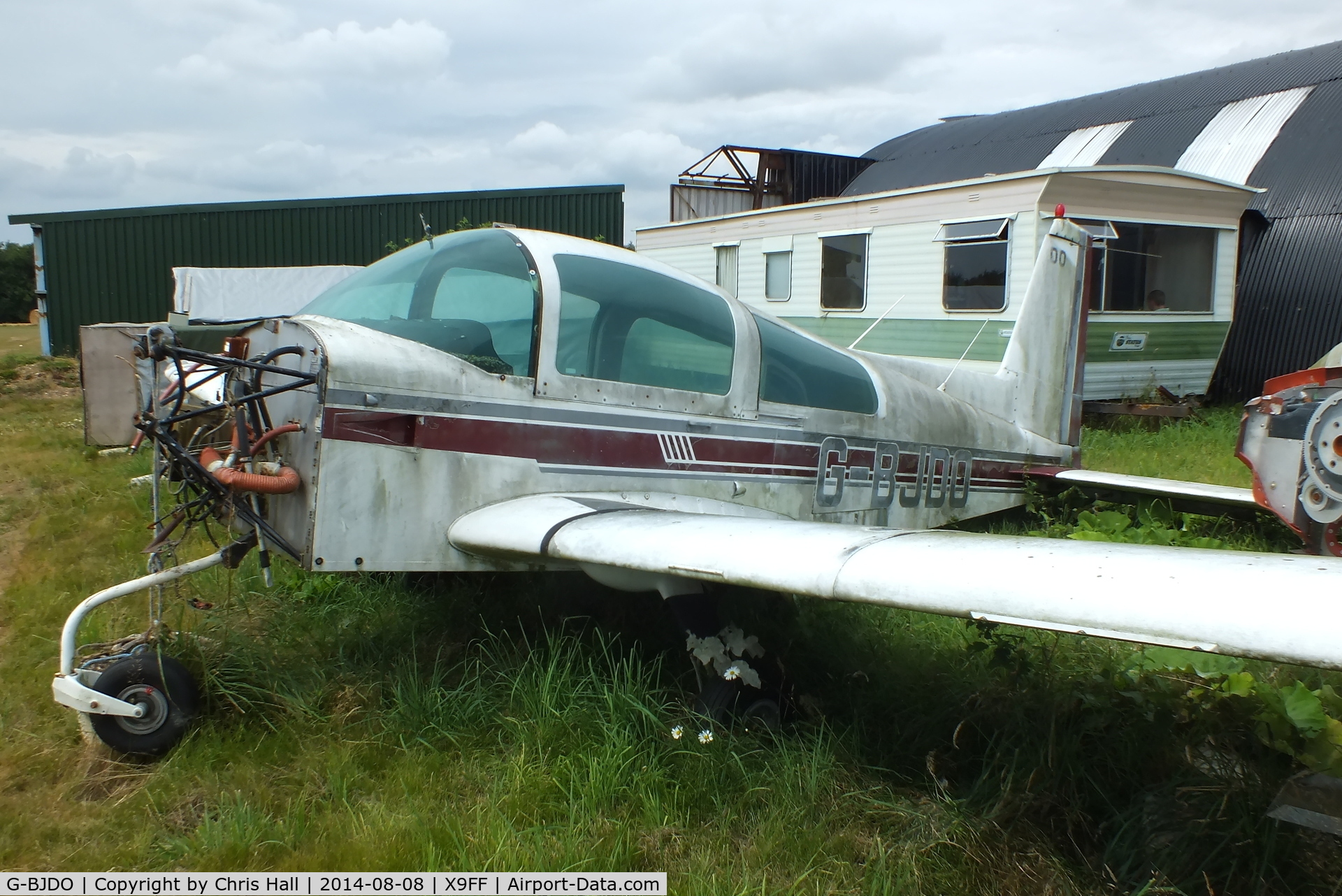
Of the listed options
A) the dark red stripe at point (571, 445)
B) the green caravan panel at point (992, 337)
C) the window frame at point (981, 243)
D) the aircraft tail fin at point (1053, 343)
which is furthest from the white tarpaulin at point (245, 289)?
the dark red stripe at point (571, 445)

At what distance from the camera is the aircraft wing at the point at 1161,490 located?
209 inches

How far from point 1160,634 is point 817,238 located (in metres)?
11.6

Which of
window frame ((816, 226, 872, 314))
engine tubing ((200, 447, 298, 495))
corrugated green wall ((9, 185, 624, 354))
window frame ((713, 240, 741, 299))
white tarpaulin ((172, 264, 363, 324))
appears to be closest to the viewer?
engine tubing ((200, 447, 298, 495))

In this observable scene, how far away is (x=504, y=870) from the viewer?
253cm

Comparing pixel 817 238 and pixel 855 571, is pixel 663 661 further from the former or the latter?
pixel 817 238

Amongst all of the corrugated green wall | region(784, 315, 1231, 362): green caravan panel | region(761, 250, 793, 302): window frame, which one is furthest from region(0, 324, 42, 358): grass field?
region(784, 315, 1231, 362): green caravan panel

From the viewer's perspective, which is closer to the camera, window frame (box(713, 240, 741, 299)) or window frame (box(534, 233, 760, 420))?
window frame (box(534, 233, 760, 420))

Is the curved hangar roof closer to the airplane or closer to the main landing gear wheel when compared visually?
the airplane

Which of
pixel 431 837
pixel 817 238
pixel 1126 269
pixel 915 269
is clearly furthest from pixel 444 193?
pixel 431 837

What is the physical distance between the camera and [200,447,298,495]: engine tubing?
3125 millimetres

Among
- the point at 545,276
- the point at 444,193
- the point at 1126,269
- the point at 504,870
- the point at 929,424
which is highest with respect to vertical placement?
the point at 444,193

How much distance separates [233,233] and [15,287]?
136 feet

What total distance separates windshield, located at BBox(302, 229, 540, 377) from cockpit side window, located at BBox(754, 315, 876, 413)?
124 cm

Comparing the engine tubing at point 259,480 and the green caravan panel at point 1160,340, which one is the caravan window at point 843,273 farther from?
the engine tubing at point 259,480
